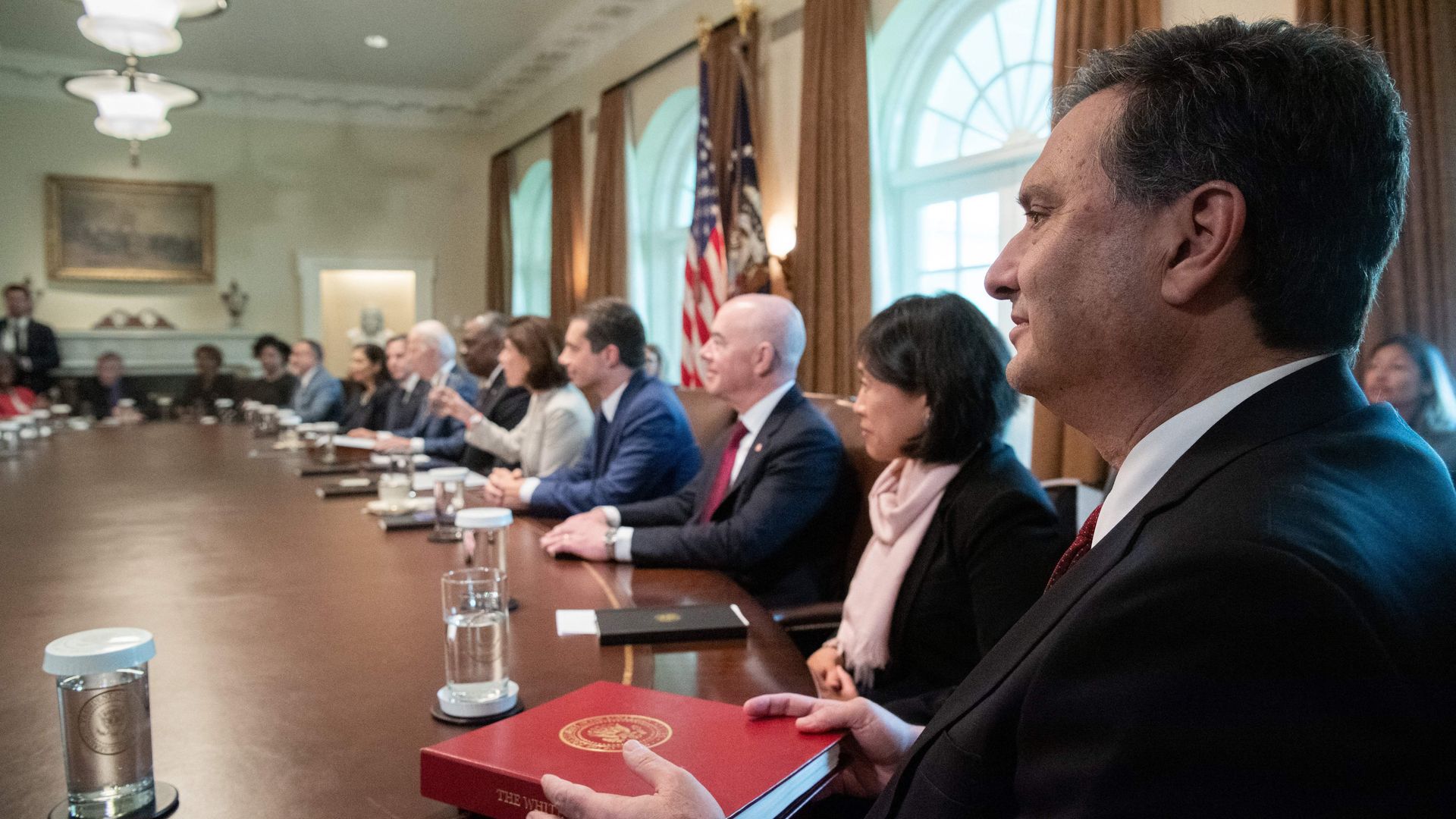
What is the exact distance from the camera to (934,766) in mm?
804

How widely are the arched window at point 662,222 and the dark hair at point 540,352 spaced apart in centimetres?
334

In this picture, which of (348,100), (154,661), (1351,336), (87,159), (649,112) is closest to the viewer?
(1351,336)

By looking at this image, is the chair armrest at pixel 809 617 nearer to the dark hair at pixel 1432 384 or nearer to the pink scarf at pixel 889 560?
the pink scarf at pixel 889 560

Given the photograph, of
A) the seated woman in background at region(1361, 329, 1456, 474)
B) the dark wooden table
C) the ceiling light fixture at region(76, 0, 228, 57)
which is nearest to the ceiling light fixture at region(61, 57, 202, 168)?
the ceiling light fixture at region(76, 0, 228, 57)

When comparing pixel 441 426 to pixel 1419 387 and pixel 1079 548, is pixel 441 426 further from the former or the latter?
pixel 1079 548

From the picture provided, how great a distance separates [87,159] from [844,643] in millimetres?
10808

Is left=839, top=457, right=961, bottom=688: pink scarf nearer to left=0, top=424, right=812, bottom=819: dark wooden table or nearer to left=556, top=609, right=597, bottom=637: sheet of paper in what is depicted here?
left=0, top=424, right=812, bottom=819: dark wooden table

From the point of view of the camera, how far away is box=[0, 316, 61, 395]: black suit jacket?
9148mm

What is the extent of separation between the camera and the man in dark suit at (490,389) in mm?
4715

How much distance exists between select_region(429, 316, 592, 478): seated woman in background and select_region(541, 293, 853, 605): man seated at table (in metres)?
1.23

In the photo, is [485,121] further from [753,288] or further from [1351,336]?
[1351,336]

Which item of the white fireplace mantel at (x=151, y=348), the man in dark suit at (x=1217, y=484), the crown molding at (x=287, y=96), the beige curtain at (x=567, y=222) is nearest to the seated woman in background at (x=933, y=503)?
the man in dark suit at (x=1217, y=484)

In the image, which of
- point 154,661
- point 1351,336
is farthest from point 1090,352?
point 154,661

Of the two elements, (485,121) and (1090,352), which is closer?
(1090,352)
